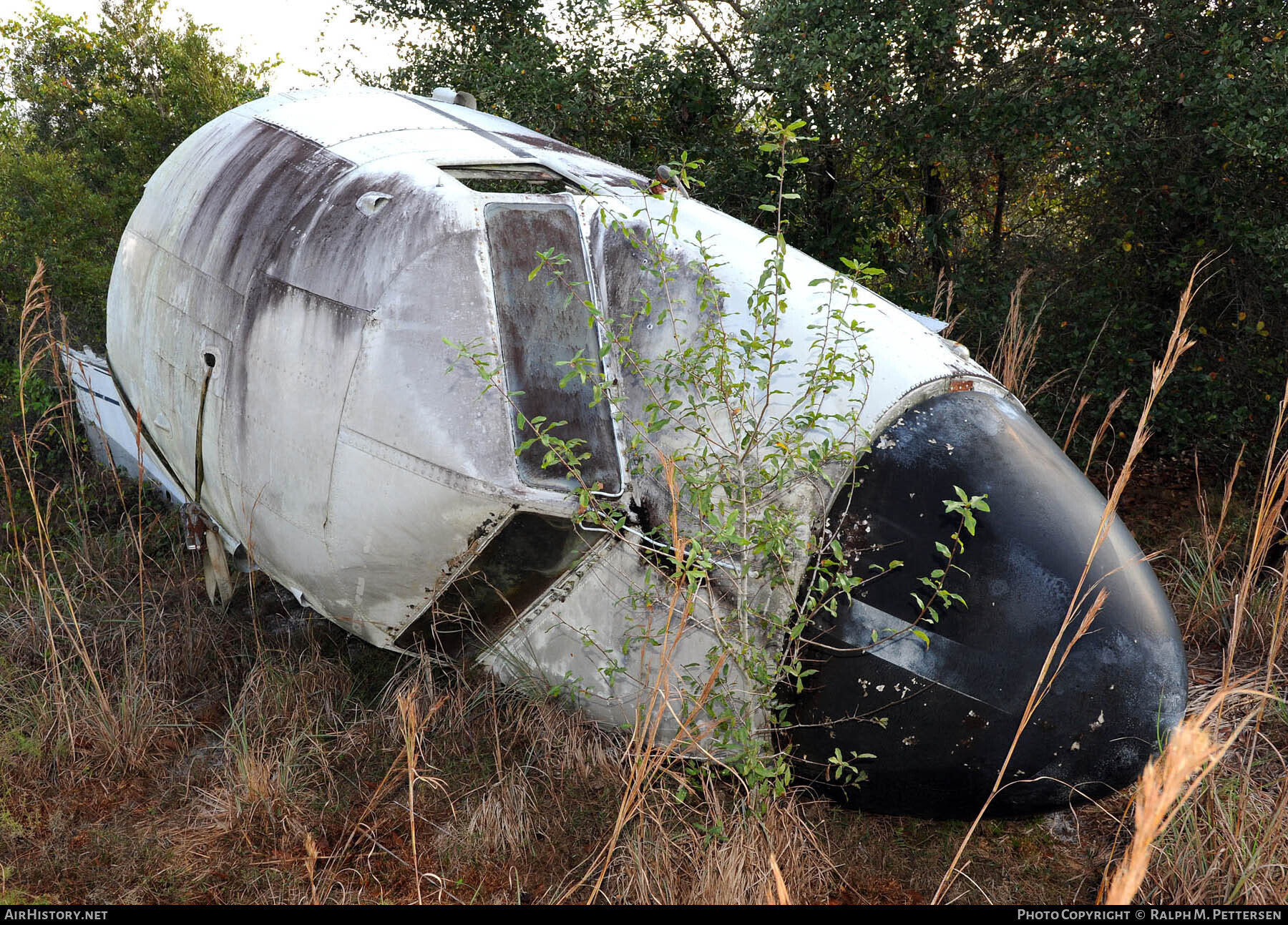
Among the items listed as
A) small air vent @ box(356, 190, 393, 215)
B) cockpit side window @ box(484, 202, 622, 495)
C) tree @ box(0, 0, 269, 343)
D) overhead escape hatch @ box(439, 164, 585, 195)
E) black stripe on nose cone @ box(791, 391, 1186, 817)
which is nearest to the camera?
black stripe on nose cone @ box(791, 391, 1186, 817)

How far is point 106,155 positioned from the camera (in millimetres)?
8297

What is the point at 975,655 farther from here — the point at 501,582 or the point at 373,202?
the point at 373,202

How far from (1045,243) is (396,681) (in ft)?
21.3

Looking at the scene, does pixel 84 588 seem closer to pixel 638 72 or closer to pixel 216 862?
pixel 216 862

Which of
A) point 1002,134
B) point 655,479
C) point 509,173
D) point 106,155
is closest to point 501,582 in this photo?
point 655,479

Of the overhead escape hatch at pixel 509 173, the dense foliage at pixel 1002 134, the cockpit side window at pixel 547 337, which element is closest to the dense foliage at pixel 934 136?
Result: the dense foliage at pixel 1002 134

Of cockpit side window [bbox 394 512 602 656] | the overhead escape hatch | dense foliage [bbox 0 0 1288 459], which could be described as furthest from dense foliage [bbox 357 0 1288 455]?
cockpit side window [bbox 394 512 602 656]

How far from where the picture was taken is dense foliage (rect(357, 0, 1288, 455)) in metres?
5.97

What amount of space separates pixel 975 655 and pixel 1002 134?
4803 millimetres

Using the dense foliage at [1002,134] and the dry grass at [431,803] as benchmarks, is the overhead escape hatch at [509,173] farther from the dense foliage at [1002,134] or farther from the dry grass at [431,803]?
the dry grass at [431,803]

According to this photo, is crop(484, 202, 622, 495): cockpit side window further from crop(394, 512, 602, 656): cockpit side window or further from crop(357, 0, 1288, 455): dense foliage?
crop(357, 0, 1288, 455): dense foliage

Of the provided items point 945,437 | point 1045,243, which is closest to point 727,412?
point 945,437

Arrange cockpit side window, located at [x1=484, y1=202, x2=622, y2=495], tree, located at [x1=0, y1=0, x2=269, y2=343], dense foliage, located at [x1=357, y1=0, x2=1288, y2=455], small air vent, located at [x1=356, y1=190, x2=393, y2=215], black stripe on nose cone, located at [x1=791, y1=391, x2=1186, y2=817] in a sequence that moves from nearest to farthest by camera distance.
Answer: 1. black stripe on nose cone, located at [x1=791, y1=391, x2=1186, y2=817]
2. cockpit side window, located at [x1=484, y1=202, x2=622, y2=495]
3. small air vent, located at [x1=356, y1=190, x2=393, y2=215]
4. dense foliage, located at [x1=357, y1=0, x2=1288, y2=455]
5. tree, located at [x1=0, y1=0, x2=269, y2=343]

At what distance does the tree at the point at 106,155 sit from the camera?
7.56 metres
